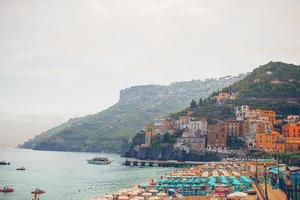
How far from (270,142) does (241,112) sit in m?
20.2

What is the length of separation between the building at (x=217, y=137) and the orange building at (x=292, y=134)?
1569 centimetres

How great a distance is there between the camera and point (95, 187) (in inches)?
2768

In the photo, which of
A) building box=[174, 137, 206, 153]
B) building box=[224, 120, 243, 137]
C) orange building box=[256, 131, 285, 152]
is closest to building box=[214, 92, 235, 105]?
building box=[224, 120, 243, 137]

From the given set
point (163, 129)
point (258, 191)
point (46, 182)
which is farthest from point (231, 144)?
point (258, 191)

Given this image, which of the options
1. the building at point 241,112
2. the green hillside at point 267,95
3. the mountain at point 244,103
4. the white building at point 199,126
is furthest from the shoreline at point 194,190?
the green hillside at point 267,95

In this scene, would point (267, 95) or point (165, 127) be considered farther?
point (165, 127)

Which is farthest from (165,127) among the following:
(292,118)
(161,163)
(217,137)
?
(292,118)

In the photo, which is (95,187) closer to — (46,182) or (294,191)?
(46,182)

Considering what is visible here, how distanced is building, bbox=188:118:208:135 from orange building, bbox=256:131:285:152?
19.8m

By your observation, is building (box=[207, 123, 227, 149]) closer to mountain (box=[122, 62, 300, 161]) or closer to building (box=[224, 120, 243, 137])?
building (box=[224, 120, 243, 137])

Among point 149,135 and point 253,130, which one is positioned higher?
point 253,130

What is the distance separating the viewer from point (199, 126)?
13050cm

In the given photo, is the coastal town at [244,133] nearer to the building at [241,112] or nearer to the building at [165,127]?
the building at [241,112]

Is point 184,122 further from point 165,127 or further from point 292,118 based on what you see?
point 292,118
